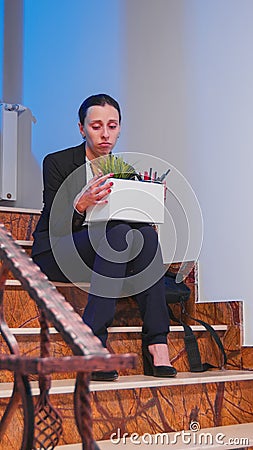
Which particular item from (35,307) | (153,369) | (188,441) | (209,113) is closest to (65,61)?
(209,113)

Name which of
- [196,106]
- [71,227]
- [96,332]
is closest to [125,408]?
[96,332]

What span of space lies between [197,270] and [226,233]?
0.65 ft

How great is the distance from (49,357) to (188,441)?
4.30ft

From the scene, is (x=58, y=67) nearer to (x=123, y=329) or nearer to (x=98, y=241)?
(x=98, y=241)

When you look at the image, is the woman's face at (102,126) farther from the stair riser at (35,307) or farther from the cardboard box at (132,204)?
the stair riser at (35,307)

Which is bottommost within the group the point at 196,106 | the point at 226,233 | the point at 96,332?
the point at 96,332

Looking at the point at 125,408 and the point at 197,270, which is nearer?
the point at 125,408

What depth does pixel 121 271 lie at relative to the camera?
99.7 inches

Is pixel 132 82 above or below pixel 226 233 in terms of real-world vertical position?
above

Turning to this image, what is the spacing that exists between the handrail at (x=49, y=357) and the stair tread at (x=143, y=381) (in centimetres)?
91

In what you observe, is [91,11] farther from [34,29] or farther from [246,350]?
[246,350]

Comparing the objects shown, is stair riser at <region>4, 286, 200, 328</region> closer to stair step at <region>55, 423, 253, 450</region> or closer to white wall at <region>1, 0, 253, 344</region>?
white wall at <region>1, 0, 253, 344</region>

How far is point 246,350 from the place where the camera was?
2.94 meters

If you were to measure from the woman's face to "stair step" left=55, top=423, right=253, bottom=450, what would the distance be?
1013mm
